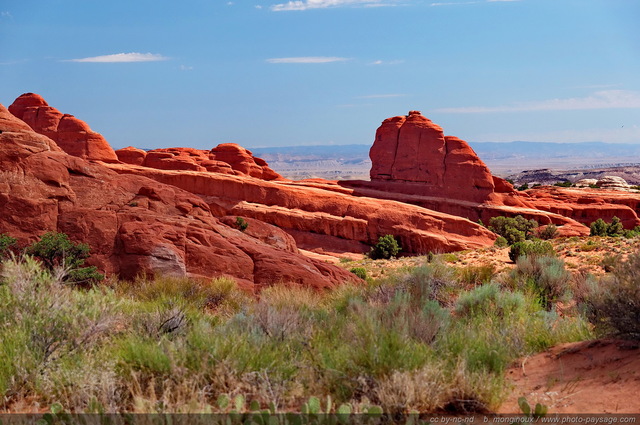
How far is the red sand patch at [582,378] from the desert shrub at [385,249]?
117 feet

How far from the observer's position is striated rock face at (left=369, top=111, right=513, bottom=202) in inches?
2501

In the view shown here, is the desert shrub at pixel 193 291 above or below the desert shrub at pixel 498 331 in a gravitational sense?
below

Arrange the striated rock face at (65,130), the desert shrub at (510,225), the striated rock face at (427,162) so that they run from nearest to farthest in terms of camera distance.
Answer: the desert shrub at (510,225) < the striated rock face at (65,130) < the striated rock face at (427,162)

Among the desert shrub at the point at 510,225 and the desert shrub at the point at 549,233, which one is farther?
the desert shrub at the point at 510,225

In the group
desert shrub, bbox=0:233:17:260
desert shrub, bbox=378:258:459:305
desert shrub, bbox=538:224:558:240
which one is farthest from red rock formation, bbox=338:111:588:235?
desert shrub, bbox=0:233:17:260

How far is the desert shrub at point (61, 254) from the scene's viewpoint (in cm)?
1352

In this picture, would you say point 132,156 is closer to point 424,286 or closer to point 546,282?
point 424,286

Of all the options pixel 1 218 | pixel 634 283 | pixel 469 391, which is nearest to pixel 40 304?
pixel 469 391

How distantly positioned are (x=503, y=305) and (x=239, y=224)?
16.5 metres

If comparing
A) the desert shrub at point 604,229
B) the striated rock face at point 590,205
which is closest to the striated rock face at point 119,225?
the desert shrub at point 604,229

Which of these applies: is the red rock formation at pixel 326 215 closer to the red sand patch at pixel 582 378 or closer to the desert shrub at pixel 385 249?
the desert shrub at pixel 385 249

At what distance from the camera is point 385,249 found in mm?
43656

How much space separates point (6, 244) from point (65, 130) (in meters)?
47.6

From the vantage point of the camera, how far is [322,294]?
1473cm
